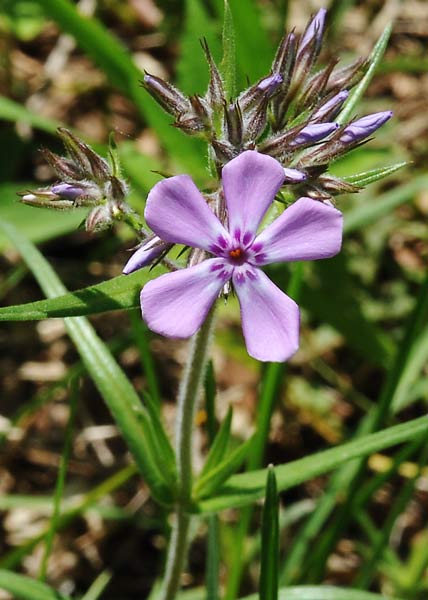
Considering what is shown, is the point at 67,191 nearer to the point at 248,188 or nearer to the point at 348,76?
the point at 248,188

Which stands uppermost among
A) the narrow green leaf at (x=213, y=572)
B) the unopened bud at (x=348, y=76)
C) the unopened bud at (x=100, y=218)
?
the unopened bud at (x=348, y=76)

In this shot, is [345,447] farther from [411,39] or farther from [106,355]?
[411,39]

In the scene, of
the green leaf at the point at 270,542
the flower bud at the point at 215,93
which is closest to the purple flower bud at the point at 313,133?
the flower bud at the point at 215,93

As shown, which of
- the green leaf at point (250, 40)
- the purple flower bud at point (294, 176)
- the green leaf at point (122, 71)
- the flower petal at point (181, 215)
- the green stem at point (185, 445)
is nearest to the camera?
the flower petal at point (181, 215)

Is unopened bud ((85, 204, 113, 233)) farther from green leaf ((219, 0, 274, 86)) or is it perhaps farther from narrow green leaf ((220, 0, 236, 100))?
green leaf ((219, 0, 274, 86))

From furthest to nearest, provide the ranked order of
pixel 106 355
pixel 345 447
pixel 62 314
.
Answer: pixel 106 355, pixel 345 447, pixel 62 314

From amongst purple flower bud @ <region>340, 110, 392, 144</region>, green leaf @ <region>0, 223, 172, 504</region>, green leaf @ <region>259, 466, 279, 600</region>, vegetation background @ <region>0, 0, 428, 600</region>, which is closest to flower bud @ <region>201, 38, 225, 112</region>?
purple flower bud @ <region>340, 110, 392, 144</region>

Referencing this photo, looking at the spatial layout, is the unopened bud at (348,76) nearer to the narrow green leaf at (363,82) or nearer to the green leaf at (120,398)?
the narrow green leaf at (363,82)

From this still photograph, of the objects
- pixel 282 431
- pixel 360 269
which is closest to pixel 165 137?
pixel 360 269
